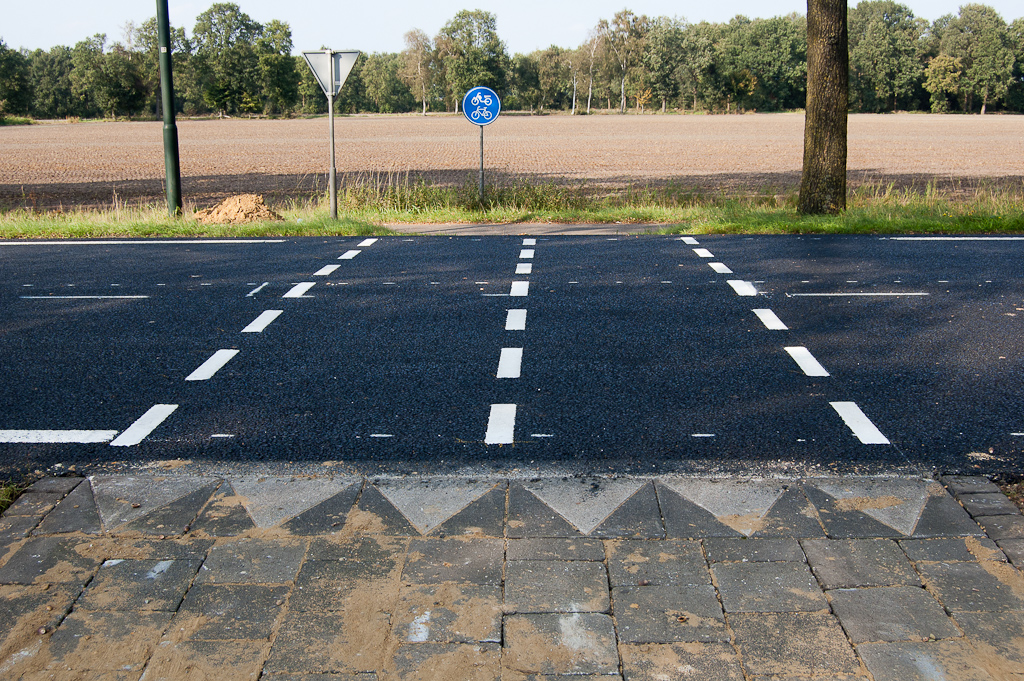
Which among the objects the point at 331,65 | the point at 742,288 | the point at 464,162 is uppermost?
the point at 331,65

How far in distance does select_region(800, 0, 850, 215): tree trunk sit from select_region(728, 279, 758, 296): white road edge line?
575cm

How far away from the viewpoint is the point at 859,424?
196 inches

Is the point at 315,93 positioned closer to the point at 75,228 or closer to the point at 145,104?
the point at 145,104

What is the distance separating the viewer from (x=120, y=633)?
119 inches

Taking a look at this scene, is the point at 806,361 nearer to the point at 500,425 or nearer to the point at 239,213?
the point at 500,425

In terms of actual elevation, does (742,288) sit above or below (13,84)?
below

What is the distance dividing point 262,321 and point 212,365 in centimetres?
132

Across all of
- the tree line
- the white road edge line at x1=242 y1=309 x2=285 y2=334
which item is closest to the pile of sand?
the white road edge line at x1=242 y1=309 x2=285 y2=334

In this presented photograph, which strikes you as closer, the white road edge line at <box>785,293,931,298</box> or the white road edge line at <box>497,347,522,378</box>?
the white road edge line at <box>497,347,522,378</box>

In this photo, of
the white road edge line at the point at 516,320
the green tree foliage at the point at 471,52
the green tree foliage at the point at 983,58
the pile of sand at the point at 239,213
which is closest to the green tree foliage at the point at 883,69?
the green tree foliage at the point at 983,58

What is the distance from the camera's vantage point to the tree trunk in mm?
13445

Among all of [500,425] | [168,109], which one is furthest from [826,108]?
[500,425]

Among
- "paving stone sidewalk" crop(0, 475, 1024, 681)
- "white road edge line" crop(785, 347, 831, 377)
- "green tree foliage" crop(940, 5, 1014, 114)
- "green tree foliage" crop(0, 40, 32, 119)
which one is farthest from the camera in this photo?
"green tree foliage" crop(940, 5, 1014, 114)

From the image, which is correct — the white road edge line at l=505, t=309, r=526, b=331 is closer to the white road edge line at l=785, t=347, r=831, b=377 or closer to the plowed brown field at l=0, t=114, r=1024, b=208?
the white road edge line at l=785, t=347, r=831, b=377
